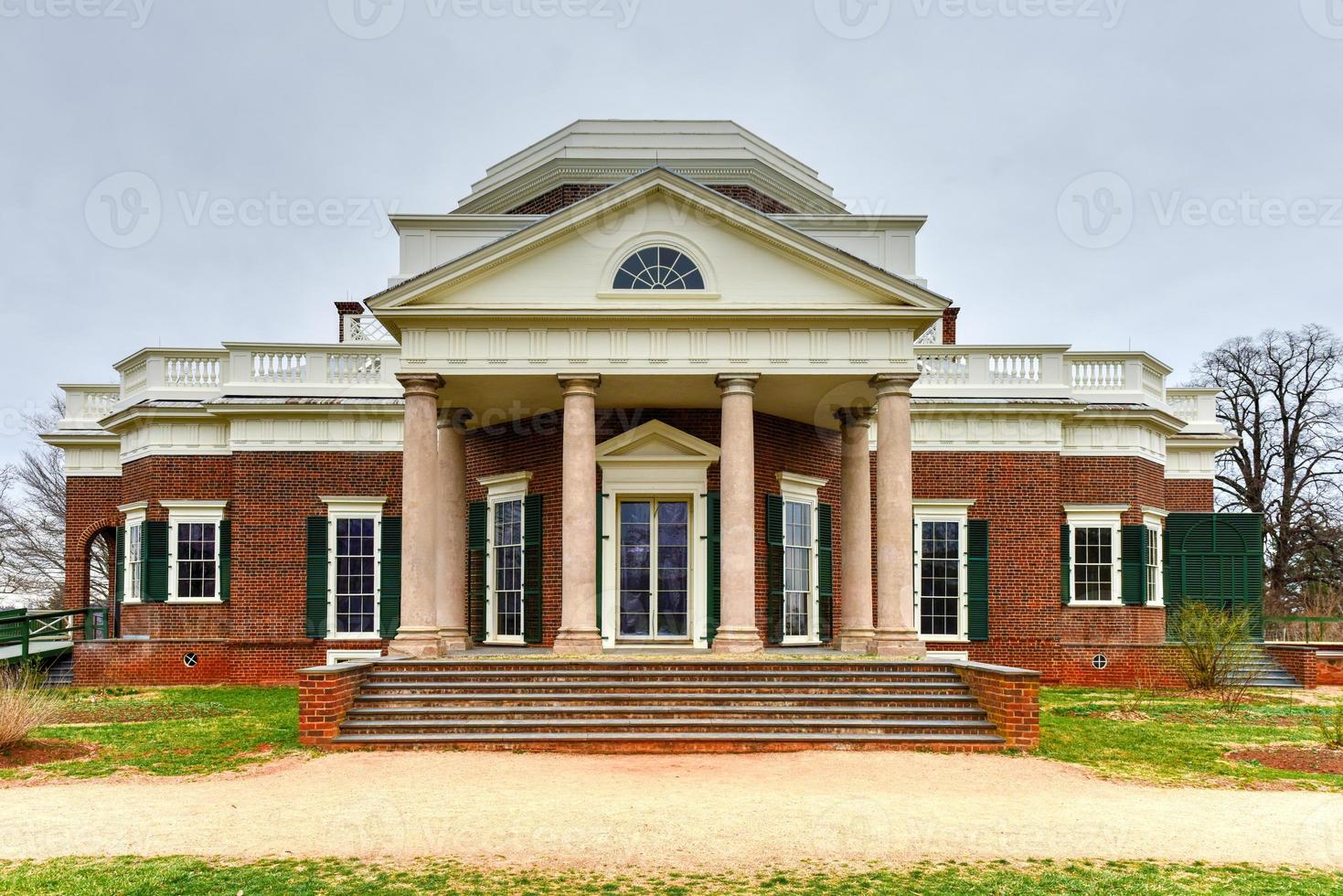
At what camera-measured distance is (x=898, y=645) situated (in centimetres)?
1678

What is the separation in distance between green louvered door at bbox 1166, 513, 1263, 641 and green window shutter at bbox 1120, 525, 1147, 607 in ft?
4.22

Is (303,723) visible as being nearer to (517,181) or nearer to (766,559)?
(766,559)

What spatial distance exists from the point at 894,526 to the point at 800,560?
474 centimetres

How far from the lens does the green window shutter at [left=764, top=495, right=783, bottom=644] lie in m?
20.6

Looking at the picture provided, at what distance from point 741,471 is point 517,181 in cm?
950

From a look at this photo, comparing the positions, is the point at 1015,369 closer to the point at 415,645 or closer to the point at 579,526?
the point at 579,526

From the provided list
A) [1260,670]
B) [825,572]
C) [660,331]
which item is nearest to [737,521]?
[660,331]

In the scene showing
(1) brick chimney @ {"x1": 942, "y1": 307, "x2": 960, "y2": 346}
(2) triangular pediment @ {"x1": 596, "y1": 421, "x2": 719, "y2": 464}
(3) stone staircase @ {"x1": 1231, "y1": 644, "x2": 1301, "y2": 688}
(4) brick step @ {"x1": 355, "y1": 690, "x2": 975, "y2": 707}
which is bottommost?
(3) stone staircase @ {"x1": 1231, "y1": 644, "x2": 1301, "y2": 688}

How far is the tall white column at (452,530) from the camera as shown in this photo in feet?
63.1

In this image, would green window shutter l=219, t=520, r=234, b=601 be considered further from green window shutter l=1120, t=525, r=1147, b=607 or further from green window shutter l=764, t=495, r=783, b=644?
green window shutter l=1120, t=525, r=1147, b=607

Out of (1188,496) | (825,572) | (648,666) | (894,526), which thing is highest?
(1188,496)

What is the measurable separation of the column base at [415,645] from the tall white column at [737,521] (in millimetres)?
4349

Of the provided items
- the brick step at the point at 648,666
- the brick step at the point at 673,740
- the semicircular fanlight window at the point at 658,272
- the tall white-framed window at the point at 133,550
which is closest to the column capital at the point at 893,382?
the semicircular fanlight window at the point at 658,272

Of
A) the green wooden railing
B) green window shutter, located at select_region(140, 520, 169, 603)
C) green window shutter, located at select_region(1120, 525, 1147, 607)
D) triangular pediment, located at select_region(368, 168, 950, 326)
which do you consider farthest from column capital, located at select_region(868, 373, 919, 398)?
the green wooden railing
